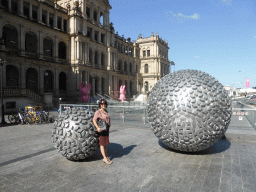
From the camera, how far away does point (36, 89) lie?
2920cm

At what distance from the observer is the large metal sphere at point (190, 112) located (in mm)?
5000

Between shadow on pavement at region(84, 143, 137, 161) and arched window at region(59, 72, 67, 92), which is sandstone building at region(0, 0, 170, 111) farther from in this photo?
shadow on pavement at region(84, 143, 137, 161)

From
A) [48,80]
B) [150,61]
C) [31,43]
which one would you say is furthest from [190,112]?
[150,61]

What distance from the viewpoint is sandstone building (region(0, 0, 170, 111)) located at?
25172 mm

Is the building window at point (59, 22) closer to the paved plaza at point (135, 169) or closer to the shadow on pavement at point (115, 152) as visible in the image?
the paved plaza at point (135, 169)

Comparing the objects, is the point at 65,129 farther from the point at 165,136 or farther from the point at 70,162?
the point at 165,136

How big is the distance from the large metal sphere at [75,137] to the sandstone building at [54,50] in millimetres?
19146

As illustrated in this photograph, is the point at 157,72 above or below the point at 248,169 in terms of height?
above

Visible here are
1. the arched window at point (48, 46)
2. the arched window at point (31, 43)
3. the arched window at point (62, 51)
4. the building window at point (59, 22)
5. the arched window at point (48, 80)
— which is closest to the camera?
the arched window at point (31, 43)

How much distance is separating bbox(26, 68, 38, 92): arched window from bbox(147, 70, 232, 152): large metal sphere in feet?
92.8

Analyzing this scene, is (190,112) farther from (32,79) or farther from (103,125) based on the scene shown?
(32,79)

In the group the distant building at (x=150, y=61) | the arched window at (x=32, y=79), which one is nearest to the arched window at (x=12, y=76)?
the arched window at (x=32, y=79)

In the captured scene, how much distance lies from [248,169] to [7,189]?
545 centimetres

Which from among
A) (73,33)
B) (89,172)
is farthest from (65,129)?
(73,33)
